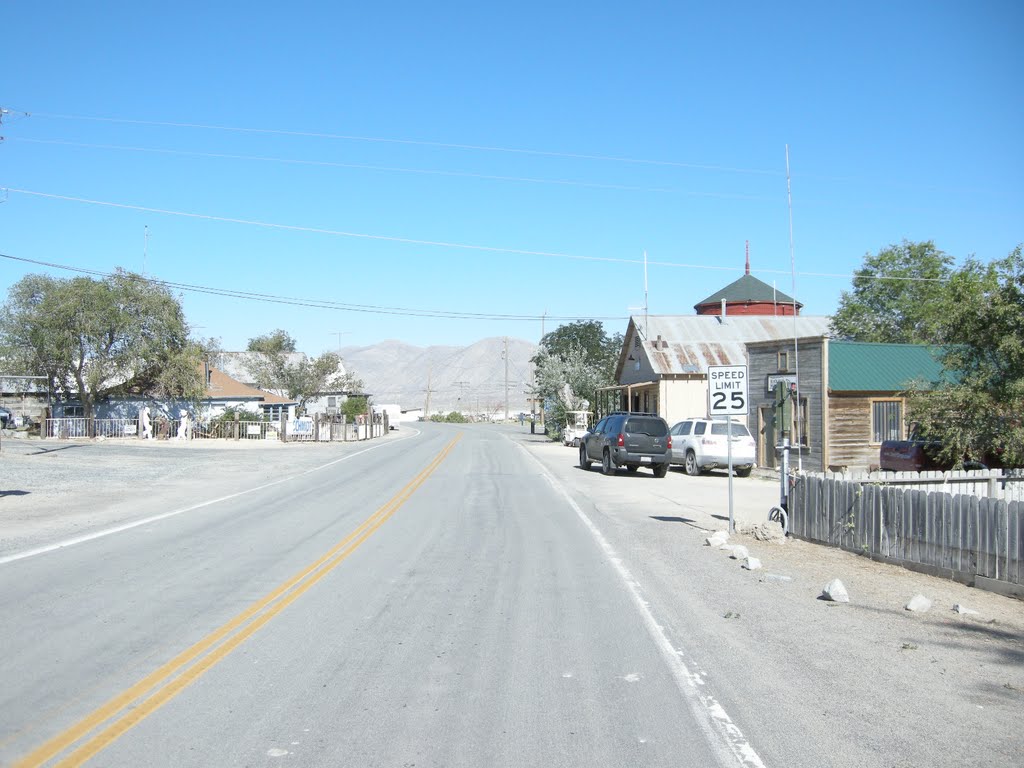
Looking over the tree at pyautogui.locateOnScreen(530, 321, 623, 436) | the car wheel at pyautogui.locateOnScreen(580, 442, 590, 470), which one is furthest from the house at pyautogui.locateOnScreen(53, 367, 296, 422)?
the car wheel at pyautogui.locateOnScreen(580, 442, 590, 470)

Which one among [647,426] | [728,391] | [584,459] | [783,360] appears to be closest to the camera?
[728,391]

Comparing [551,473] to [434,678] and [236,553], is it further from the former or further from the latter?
[434,678]

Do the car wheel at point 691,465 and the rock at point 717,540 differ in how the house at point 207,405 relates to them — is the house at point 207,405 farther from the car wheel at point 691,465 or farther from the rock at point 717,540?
the rock at point 717,540

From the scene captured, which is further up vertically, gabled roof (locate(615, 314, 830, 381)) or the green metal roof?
gabled roof (locate(615, 314, 830, 381))

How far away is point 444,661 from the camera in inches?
257

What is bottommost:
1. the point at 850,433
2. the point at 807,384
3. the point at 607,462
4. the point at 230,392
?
the point at 607,462

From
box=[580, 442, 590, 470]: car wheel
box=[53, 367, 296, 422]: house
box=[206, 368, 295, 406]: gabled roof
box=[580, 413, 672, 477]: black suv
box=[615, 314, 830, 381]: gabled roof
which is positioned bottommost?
box=[580, 442, 590, 470]: car wheel

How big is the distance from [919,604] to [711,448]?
744 inches

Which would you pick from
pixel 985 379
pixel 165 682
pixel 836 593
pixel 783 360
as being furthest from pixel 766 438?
pixel 165 682

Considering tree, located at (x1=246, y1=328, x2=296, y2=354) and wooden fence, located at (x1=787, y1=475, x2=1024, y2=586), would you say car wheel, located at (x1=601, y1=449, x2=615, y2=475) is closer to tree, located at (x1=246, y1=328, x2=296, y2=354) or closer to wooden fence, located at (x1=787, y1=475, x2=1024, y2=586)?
wooden fence, located at (x1=787, y1=475, x2=1024, y2=586)

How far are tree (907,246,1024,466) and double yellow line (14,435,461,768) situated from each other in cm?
1262

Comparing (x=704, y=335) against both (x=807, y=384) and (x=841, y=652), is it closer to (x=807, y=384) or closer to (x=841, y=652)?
(x=807, y=384)

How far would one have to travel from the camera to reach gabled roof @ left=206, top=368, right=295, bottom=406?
61.7 metres

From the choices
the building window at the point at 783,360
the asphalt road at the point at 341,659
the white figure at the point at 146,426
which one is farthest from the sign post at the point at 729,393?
the white figure at the point at 146,426
